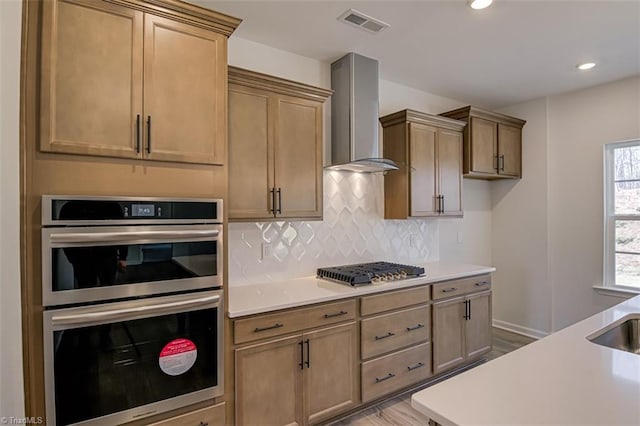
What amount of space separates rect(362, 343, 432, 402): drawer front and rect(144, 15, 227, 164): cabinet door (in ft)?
6.09

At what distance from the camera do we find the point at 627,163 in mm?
3469

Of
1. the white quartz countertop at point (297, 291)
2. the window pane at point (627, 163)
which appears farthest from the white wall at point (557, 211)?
the white quartz countertop at point (297, 291)

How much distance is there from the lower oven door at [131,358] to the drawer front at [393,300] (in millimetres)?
1087

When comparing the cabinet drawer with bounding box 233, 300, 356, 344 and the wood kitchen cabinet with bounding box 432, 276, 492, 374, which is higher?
the cabinet drawer with bounding box 233, 300, 356, 344

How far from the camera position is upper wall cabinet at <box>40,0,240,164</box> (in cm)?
151

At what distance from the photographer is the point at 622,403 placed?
996 millimetres

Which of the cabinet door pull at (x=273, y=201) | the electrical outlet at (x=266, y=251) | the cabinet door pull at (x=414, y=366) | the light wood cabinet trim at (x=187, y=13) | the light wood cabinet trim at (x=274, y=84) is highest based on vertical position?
the light wood cabinet trim at (x=187, y=13)

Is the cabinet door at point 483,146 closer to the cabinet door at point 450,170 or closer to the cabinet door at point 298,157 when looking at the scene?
the cabinet door at point 450,170

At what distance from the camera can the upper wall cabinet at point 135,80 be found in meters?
1.51

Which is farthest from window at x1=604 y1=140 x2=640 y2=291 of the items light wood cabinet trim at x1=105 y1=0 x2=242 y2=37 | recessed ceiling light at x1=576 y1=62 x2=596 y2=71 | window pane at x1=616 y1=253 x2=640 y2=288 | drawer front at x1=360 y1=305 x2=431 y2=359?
light wood cabinet trim at x1=105 y1=0 x2=242 y2=37

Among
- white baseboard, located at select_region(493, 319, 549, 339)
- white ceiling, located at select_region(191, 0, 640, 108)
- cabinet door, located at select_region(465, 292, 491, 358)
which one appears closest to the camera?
white ceiling, located at select_region(191, 0, 640, 108)

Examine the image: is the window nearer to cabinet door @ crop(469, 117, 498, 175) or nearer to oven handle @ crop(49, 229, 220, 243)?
cabinet door @ crop(469, 117, 498, 175)

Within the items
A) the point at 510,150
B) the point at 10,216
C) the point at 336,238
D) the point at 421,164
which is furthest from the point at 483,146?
the point at 10,216

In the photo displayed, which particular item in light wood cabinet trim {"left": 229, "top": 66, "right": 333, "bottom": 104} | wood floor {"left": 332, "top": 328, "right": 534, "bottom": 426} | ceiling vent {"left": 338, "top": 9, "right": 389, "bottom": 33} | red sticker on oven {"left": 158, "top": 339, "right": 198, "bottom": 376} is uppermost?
ceiling vent {"left": 338, "top": 9, "right": 389, "bottom": 33}
